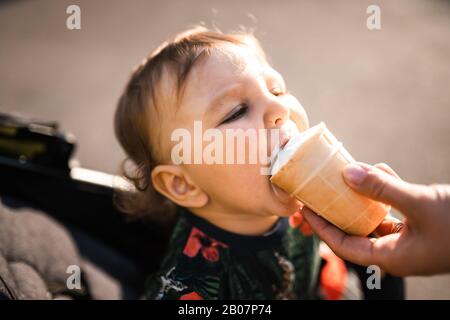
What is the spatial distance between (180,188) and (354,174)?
43cm

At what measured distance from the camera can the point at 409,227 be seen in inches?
29.1

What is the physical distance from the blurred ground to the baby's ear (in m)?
0.94

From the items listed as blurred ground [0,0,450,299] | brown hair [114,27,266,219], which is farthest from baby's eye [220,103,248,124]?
blurred ground [0,0,450,299]

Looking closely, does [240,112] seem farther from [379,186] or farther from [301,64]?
[301,64]

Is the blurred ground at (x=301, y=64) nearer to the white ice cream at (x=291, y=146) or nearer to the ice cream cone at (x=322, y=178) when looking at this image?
the ice cream cone at (x=322, y=178)

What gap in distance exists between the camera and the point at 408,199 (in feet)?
2.29

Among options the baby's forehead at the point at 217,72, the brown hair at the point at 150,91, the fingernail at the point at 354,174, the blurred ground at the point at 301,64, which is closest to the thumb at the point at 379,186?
the fingernail at the point at 354,174

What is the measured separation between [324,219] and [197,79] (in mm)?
390

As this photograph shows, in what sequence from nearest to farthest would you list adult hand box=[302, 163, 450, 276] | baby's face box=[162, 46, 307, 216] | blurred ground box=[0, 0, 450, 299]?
adult hand box=[302, 163, 450, 276] → baby's face box=[162, 46, 307, 216] → blurred ground box=[0, 0, 450, 299]

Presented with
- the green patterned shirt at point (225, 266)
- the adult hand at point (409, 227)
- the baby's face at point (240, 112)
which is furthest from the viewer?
the green patterned shirt at point (225, 266)

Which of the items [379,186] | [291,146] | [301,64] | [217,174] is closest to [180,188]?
[217,174]

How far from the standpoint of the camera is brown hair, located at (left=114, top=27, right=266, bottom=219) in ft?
3.05

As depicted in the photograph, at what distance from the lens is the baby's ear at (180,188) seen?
3.26 ft

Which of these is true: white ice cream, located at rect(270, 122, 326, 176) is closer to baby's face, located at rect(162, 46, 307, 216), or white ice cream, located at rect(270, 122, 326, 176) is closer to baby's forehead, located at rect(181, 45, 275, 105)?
baby's face, located at rect(162, 46, 307, 216)
